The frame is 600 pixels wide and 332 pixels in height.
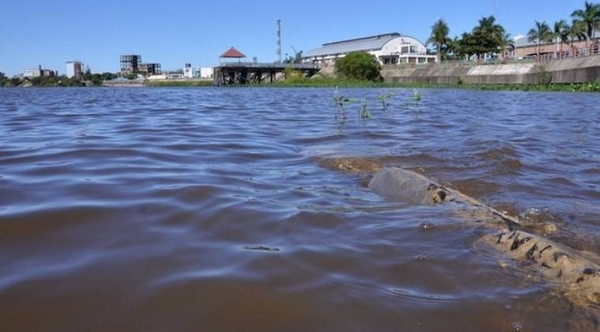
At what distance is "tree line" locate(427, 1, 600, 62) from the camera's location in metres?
67.3

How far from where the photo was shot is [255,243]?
3.04m

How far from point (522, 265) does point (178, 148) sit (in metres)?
5.04

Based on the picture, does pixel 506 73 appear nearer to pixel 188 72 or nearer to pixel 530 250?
pixel 530 250

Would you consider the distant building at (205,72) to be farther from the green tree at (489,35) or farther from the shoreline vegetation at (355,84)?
the green tree at (489,35)

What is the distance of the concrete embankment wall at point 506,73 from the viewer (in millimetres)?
37406

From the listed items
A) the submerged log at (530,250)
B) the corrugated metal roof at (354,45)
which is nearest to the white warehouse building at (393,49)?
the corrugated metal roof at (354,45)

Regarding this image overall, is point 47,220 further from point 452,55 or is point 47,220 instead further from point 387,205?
point 452,55

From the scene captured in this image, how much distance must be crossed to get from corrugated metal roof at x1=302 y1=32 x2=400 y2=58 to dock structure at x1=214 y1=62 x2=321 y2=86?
18826 mm

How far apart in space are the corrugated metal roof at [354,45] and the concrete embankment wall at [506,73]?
32919 millimetres

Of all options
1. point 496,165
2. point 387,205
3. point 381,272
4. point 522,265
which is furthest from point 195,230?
point 496,165

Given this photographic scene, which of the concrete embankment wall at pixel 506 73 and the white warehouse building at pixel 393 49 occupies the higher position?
the white warehouse building at pixel 393 49

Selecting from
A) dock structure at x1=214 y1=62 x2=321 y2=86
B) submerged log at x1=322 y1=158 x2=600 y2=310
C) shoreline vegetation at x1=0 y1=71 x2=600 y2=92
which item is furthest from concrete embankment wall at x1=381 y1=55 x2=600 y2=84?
submerged log at x1=322 y1=158 x2=600 y2=310

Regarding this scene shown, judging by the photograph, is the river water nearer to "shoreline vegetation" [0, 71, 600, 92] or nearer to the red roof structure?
"shoreline vegetation" [0, 71, 600, 92]

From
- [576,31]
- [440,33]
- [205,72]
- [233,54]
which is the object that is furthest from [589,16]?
[205,72]
